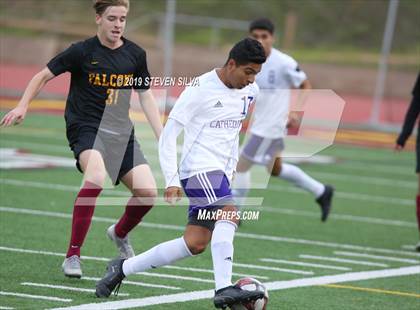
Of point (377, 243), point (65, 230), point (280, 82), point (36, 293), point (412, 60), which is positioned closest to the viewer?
point (36, 293)

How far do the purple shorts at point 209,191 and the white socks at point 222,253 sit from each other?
0.47 ft

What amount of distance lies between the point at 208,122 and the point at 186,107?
18 centimetres

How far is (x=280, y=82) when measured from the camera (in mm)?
11367

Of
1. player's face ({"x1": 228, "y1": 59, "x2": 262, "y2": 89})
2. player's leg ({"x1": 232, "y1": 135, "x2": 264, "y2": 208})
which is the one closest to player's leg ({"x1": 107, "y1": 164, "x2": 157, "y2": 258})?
player's face ({"x1": 228, "y1": 59, "x2": 262, "y2": 89})

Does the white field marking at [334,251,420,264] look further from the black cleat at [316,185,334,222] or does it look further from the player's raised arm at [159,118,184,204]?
the player's raised arm at [159,118,184,204]

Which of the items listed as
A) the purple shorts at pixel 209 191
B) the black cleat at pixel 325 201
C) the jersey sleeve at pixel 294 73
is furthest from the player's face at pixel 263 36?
the purple shorts at pixel 209 191

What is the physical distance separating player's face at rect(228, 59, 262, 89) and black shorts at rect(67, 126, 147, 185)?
1.44 metres

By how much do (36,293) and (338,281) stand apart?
8.07 ft

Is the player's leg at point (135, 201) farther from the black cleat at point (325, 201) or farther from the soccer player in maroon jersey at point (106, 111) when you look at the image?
the black cleat at point (325, 201)

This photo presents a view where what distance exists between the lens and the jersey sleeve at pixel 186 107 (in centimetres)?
666

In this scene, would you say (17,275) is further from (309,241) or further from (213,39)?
(213,39)

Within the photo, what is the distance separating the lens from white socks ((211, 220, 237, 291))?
6.45 meters

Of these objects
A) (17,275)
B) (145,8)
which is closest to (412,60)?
(145,8)

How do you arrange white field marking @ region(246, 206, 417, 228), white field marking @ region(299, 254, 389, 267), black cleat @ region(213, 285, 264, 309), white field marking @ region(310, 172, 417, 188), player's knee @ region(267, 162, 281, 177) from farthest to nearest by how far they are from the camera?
white field marking @ region(310, 172, 417, 188) → white field marking @ region(246, 206, 417, 228) → player's knee @ region(267, 162, 281, 177) → white field marking @ region(299, 254, 389, 267) → black cleat @ region(213, 285, 264, 309)
